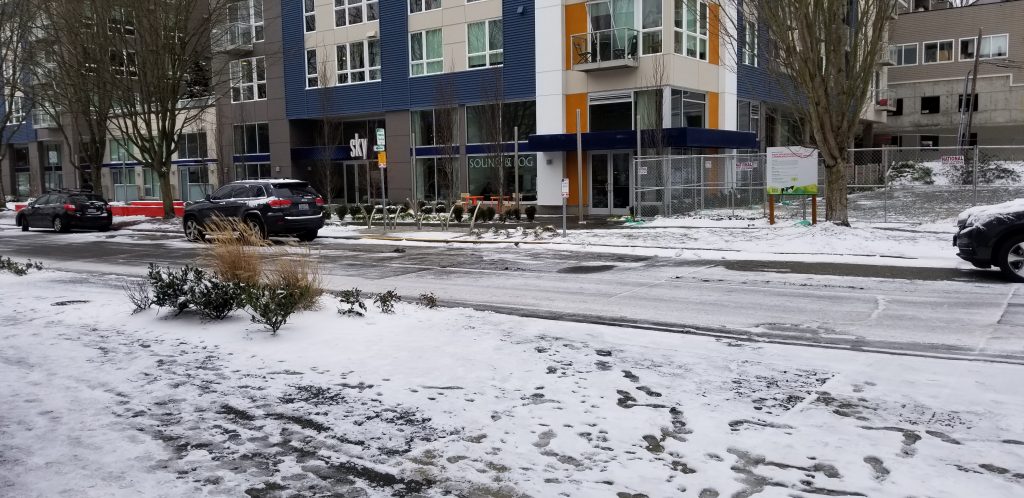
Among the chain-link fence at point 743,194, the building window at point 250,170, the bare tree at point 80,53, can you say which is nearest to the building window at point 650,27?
the chain-link fence at point 743,194

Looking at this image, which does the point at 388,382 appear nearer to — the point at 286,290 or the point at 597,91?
the point at 286,290

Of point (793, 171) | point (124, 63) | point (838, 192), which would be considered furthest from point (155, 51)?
point (838, 192)

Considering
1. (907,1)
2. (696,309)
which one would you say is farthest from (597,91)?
(907,1)

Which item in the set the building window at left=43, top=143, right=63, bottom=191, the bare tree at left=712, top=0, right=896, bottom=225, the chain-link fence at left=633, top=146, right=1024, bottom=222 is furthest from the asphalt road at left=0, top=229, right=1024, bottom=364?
the building window at left=43, top=143, right=63, bottom=191

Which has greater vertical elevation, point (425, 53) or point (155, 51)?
point (425, 53)

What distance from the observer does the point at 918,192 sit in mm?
31844

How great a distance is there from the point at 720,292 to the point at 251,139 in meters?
35.6

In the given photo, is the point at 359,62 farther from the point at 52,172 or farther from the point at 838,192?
the point at 52,172

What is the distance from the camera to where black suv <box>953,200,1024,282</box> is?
11.3 meters

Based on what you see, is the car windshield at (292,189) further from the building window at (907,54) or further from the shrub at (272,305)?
the building window at (907,54)

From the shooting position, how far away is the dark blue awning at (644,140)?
25859 mm

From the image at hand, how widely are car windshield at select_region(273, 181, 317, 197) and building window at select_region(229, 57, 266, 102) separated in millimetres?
20434

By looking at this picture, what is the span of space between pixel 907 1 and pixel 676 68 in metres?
39.6

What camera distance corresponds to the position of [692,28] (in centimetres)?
2827
